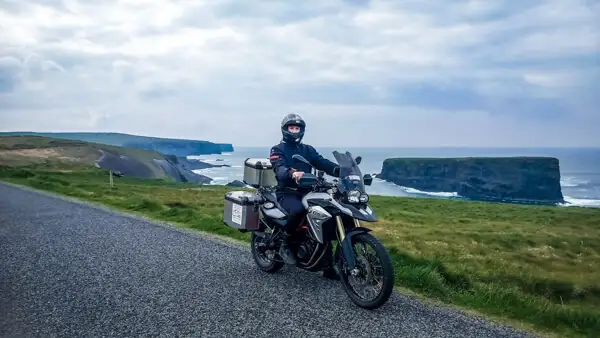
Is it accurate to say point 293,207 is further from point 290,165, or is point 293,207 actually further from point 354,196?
point 354,196

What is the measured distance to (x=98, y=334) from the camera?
19.1 feet

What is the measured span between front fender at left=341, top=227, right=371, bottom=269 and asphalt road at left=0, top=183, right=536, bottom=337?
633mm

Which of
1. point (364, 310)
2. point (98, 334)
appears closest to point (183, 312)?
point (98, 334)

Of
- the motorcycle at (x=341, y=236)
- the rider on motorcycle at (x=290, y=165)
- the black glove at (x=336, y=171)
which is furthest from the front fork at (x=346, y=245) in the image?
the rider on motorcycle at (x=290, y=165)

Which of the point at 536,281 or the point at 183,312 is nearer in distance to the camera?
the point at 183,312

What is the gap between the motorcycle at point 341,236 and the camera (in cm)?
650

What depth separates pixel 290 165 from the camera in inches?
318

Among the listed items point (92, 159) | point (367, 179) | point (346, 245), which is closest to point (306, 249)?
point (346, 245)

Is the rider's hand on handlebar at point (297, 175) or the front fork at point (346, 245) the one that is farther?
the rider's hand on handlebar at point (297, 175)

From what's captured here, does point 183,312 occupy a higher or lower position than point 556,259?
higher

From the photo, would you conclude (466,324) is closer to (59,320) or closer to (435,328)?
(435,328)

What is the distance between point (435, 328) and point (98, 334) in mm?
4172

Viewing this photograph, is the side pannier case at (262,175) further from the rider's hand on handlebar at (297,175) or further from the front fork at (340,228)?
the front fork at (340,228)

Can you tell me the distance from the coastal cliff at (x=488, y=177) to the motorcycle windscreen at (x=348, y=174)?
156 m
